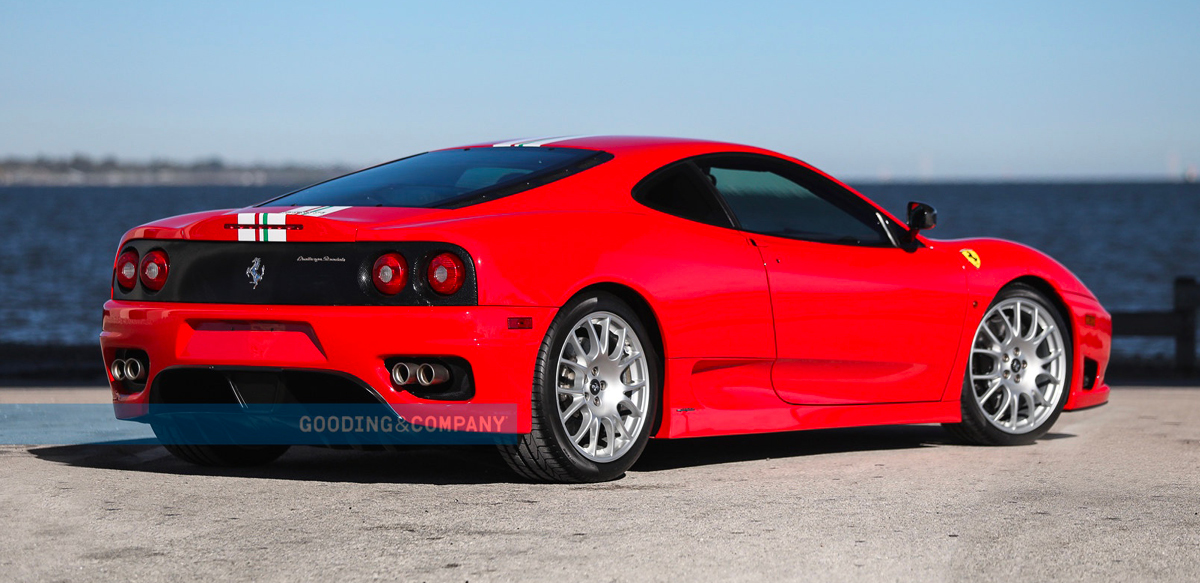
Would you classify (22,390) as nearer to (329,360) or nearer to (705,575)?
(329,360)

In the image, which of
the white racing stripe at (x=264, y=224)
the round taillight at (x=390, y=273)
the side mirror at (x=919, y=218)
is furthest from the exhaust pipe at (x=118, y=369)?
the side mirror at (x=919, y=218)

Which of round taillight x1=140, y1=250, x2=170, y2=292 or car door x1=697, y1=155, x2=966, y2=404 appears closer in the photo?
round taillight x1=140, y1=250, x2=170, y2=292

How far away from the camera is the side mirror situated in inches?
255

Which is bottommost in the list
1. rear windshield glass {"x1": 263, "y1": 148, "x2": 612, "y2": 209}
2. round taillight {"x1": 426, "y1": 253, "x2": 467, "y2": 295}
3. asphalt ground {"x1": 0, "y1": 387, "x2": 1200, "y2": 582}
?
asphalt ground {"x1": 0, "y1": 387, "x2": 1200, "y2": 582}

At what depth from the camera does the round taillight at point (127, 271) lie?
535 centimetres

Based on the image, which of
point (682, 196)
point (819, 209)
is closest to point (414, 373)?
point (682, 196)

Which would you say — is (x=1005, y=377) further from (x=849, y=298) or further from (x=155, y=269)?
(x=155, y=269)

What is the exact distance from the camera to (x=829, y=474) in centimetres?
573

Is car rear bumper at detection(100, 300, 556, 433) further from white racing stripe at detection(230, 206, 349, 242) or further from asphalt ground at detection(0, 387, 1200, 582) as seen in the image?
asphalt ground at detection(0, 387, 1200, 582)

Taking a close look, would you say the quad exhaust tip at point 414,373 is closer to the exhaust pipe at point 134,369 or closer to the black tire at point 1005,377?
the exhaust pipe at point 134,369

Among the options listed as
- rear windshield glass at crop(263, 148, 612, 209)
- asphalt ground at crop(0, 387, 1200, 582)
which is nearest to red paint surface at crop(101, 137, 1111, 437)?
rear windshield glass at crop(263, 148, 612, 209)

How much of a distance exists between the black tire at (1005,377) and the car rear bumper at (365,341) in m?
2.51

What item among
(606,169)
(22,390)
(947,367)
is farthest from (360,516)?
(22,390)

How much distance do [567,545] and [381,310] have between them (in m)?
1.12
